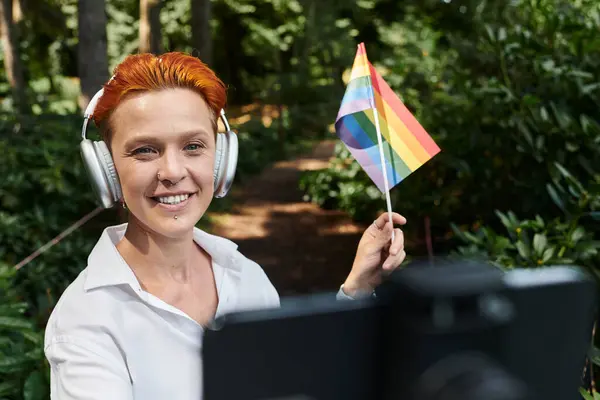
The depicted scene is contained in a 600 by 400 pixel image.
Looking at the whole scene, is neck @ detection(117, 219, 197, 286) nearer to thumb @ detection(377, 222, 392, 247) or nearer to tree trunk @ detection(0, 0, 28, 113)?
thumb @ detection(377, 222, 392, 247)

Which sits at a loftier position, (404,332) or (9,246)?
(404,332)

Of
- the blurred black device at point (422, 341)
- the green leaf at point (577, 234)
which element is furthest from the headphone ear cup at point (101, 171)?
the green leaf at point (577, 234)

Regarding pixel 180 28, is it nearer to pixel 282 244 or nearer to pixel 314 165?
pixel 314 165

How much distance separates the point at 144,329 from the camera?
149 cm

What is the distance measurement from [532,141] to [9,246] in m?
3.88

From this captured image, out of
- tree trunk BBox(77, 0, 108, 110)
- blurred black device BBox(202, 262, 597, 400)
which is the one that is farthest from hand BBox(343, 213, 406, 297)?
tree trunk BBox(77, 0, 108, 110)

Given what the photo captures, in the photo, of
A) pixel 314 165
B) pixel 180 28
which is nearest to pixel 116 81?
pixel 314 165

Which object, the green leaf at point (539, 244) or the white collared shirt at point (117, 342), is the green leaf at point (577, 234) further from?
the white collared shirt at point (117, 342)

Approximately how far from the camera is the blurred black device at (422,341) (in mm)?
648

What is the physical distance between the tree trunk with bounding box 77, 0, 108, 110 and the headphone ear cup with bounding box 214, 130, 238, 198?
4963 mm

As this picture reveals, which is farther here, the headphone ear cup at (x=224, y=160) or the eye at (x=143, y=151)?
the headphone ear cup at (x=224, y=160)

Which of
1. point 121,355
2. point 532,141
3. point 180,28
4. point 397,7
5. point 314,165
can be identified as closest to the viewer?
point 121,355

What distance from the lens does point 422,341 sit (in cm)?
65

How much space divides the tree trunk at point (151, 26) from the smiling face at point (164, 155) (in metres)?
8.86
